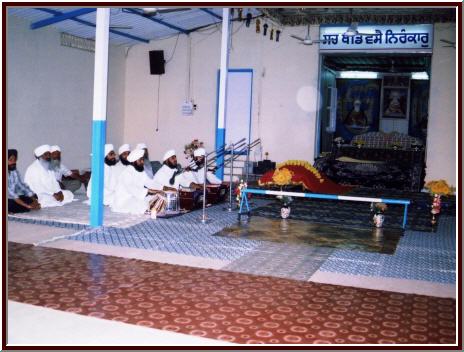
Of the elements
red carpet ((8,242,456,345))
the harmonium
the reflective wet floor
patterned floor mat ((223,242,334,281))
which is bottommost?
red carpet ((8,242,456,345))

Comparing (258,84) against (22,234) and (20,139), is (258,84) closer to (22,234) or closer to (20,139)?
(20,139)

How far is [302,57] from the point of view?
14.4 meters

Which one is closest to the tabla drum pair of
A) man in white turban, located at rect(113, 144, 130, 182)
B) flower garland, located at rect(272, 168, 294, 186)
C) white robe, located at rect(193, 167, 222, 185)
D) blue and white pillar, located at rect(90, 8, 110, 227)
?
man in white turban, located at rect(113, 144, 130, 182)

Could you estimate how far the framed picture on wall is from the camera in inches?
731

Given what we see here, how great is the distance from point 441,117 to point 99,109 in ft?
30.6

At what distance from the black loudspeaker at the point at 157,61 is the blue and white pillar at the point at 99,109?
806 centimetres

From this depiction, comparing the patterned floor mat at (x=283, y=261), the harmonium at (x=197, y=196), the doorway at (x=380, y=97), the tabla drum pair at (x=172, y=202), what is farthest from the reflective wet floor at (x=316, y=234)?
the doorway at (x=380, y=97)

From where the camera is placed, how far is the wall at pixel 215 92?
1446cm

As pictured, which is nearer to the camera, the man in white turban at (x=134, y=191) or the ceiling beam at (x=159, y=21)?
the man in white turban at (x=134, y=191)

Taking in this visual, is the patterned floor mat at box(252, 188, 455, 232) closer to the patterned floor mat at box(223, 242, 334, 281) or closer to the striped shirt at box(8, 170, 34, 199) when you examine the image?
the patterned floor mat at box(223, 242, 334, 281)

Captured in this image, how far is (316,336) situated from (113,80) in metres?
13.0

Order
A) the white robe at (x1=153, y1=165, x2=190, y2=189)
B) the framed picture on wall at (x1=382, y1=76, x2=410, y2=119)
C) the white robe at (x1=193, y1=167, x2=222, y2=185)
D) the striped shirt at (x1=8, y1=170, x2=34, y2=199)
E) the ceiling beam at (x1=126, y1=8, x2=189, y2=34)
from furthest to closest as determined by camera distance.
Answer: the framed picture on wall at (x1=382, y1=76, x2=410, y2=119) → the ceiling beam at (x1=126, y1=8, x2=189, y2=34) → the white robe at (x1=193, y1=167, x2=222, y2=185) → the white robe at (x1=153, y1=165, x2=190, y2=189) → the striped shirt at (x1=8, y1=170, x2=34, y2=199)

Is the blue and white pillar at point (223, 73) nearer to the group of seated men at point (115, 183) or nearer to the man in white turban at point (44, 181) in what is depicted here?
the group of seated men at point (115, 183)

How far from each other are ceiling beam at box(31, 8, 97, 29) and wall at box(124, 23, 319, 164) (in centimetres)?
407
